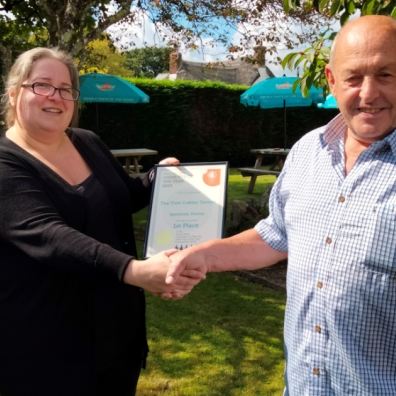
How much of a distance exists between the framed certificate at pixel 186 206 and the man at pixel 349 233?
0.75 meters

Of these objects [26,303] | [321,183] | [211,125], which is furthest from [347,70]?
[211,125]

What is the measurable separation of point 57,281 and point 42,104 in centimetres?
78

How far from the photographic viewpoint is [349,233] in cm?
178

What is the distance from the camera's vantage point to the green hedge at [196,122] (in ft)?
56.5

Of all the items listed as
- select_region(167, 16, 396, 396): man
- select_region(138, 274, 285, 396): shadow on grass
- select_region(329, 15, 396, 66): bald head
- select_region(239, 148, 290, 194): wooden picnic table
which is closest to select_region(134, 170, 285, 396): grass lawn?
select_region(138, 274, 285, 396): shadow on grass

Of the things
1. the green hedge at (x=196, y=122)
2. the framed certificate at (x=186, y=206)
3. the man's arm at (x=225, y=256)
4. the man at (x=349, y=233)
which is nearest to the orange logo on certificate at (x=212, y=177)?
the framed certificate at (x=186, y=206)

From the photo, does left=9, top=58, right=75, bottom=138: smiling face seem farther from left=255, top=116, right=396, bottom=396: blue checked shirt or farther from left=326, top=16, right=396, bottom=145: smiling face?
left=326, top=16, right=396, bottom=145: smiling face

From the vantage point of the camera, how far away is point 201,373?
448cm

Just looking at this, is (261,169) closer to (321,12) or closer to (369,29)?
(321,12)

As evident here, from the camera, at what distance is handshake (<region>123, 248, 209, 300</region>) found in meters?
2.19

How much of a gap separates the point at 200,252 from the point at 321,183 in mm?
578

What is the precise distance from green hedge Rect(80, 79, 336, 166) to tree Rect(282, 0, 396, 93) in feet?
43.0

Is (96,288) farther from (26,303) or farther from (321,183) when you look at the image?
(321,183)

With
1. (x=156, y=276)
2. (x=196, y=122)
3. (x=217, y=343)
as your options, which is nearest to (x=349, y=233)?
(x=156, y=276)
